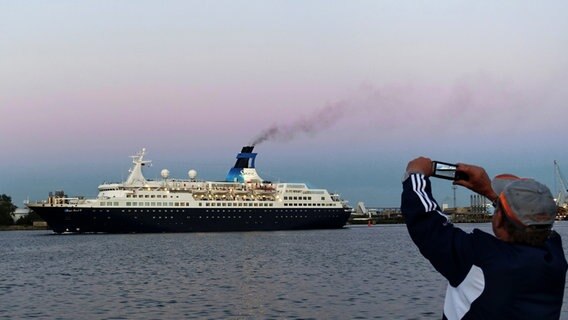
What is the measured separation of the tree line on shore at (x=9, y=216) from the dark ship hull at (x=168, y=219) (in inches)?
2572

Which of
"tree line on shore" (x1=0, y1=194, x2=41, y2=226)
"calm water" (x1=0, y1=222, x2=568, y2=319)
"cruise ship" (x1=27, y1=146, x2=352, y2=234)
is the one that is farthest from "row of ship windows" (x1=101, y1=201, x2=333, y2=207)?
"tree line on shore" (x1=0, y1=194, x2=41, y2=226)

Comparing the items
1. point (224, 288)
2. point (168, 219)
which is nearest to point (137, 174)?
point (168, 219)

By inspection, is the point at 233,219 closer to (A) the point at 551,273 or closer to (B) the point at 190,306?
(B) the point at 190,306

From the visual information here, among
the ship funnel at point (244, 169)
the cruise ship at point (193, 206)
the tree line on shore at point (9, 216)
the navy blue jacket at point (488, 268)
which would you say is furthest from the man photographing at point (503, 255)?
the tree line on shore at point (9, 216)

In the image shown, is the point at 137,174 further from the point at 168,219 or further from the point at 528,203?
the point at 528,203

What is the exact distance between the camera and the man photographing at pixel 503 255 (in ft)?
8.32

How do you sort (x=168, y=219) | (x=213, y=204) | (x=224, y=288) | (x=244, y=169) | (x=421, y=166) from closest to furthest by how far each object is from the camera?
1. (x=421, y=166)
2. (x=224, y=288)
3. (x=168, y=219)
4. (x=213, y=204)
5. (x=244, y=169)

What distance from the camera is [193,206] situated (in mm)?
82062

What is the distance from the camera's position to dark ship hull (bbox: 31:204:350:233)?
79000mm

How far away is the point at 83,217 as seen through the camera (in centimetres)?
7894

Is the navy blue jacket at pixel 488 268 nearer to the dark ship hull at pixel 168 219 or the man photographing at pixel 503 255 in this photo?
the man photographing at pixel 503 255

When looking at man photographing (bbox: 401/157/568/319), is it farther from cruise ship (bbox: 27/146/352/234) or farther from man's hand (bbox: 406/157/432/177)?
cruise ship (bbox: 27/146/352/234)

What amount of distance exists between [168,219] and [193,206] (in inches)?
118

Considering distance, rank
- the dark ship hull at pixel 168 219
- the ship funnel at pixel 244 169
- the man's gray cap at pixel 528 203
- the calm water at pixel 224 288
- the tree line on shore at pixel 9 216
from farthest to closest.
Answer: the tree line on shore at pixel 9 216 → the ship funnel at pixel 244 169 → the dark ship hull at pixel 168 219 → the calm water at pixel 224 288 → the man's gray cap at pixel 528 203
